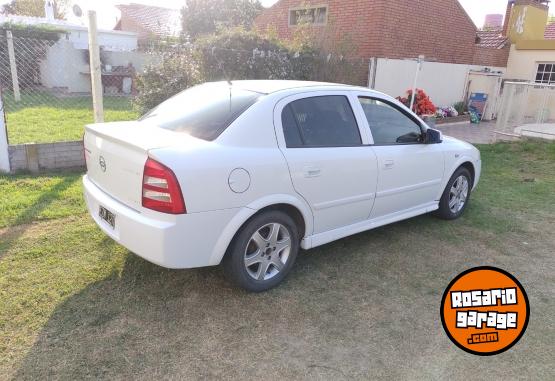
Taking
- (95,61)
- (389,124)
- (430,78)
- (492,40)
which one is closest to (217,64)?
(95,61)

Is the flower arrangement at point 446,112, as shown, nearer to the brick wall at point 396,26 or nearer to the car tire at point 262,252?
the brick wall at point 396,26

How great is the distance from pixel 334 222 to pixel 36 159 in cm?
441

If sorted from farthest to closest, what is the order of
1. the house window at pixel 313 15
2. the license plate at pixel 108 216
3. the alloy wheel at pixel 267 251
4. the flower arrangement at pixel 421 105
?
→ the house window at pixel 313 15
the flower arrangement at pixel 421 105
the alloy wheel at pixel 267 251
the license plate at pixel 108 216

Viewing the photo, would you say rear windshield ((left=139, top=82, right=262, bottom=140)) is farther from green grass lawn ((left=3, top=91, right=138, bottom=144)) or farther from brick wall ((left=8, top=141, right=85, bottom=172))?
green grass lawn ((left=3, top=91, right=138, bottom=144))

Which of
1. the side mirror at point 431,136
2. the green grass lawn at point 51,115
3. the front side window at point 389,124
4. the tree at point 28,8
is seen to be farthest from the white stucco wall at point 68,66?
the tree at point 28,8

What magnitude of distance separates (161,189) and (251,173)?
64 cm

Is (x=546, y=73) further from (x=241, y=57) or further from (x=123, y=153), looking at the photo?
(x=123, y=153)

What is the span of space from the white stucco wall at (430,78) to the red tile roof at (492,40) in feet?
3.40

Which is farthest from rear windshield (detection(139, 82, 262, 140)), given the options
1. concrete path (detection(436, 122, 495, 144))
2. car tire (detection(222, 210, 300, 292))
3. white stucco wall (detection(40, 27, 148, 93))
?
white stucco wall (detection(40, 27, 148, 93))

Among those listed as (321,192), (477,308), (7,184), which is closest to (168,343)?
(321,192)

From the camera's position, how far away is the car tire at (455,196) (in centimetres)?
514

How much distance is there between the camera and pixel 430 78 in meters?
14.5

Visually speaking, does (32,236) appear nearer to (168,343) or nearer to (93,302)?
(93,302)

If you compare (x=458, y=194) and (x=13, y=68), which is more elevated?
(x=13, y=68)
